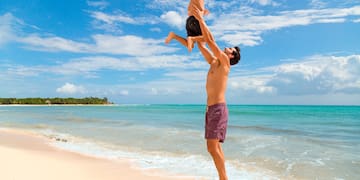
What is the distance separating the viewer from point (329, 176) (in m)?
6.77

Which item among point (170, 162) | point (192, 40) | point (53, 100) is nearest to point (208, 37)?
point (192, 40)

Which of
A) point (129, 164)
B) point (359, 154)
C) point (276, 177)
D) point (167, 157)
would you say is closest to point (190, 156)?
point (167, 157)

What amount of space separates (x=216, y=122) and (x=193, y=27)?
0.97m

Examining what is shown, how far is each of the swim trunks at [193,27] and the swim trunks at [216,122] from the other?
2.45ft

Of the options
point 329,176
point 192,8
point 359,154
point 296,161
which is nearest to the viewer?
point 192,8

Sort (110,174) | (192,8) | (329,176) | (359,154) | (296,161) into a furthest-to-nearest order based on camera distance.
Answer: (359,154), (296,161), (329,176), (110,174), (192,8)

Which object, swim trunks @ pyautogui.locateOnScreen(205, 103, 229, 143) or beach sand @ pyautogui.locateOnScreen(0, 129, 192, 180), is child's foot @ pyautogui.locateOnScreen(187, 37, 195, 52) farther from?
beach sand @ pyautogui.locateOnScreen(0, 129, 192, 180)

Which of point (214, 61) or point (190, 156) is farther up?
point (214, 61)

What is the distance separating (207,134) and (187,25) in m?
1.11

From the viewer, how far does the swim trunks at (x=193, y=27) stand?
10.4 feet

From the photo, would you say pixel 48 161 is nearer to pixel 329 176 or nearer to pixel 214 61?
pixel 214 61

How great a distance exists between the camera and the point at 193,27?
3178 mm

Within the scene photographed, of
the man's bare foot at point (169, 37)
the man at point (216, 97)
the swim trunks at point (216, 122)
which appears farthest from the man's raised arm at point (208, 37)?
the swim trunks at point (216, 122)

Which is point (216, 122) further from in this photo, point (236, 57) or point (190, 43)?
point (190, 43)
